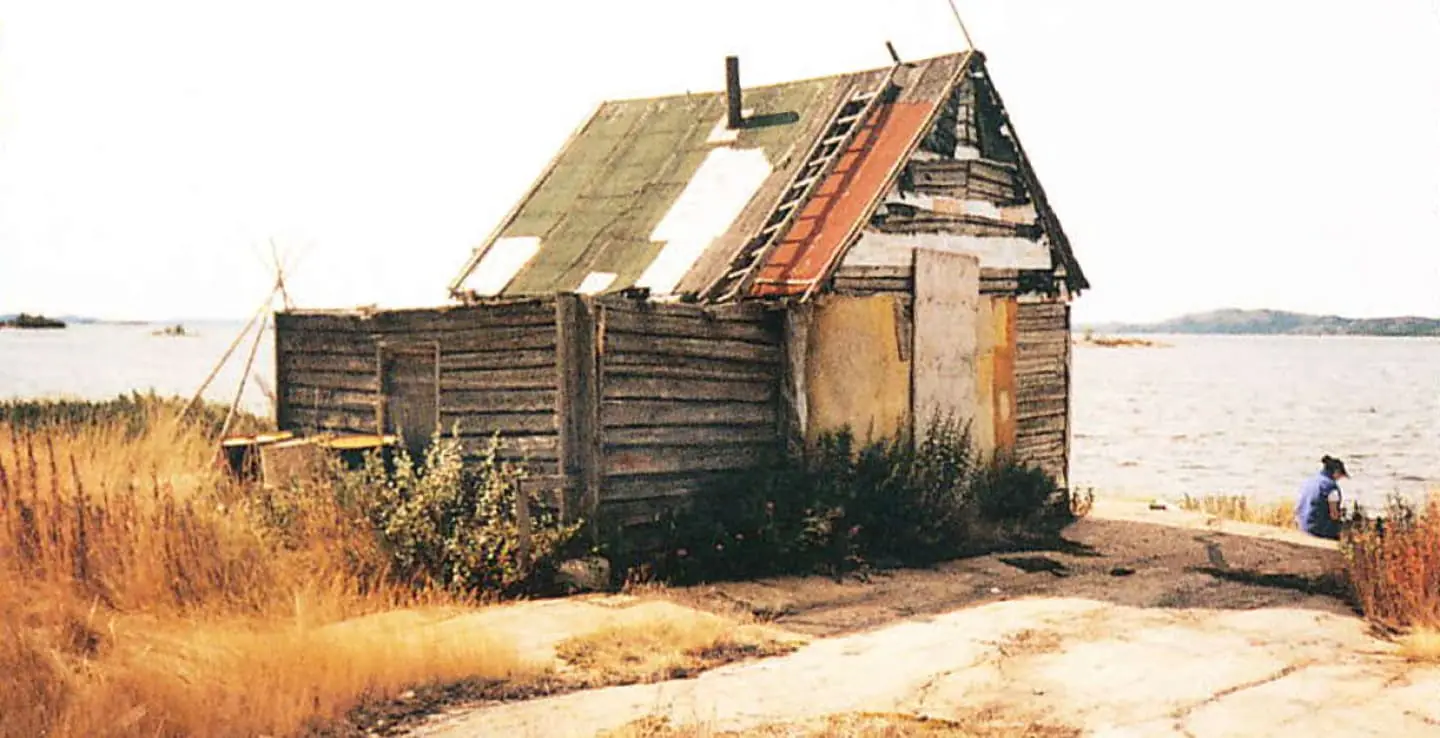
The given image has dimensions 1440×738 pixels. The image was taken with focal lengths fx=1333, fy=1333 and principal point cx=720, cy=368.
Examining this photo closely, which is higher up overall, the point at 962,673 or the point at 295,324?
the point at 295,324

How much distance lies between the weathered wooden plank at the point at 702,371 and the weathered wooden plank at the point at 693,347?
0.09 metres

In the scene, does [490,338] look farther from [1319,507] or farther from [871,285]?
[1319,507]

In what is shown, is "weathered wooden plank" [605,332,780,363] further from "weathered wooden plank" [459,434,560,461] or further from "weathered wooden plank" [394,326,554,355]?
"weathered wooden plank" [459,434,560,461]

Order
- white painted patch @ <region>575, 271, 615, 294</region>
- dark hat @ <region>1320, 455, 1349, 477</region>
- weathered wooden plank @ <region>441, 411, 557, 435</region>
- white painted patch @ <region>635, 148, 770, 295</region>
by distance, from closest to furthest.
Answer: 1. weathered wooden plank @ <region>441, 411, 557, 435</region>
2. white painted patch @ <region>635, 148, 770, 295</region>
3. white painted patch @ <region>575, 271, 615, 294</region>
4. dark hat @ <region>1320, 455, 1349, 477</region>

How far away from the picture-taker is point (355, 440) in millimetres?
14438

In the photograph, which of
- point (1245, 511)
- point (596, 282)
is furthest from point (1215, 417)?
point (596, 282)

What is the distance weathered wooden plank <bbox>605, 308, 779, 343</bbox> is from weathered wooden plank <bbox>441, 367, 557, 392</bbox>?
2.68 ft

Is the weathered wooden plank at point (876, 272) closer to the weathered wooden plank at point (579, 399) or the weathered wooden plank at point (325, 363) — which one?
the weathered wooden plank at point (579, 399)

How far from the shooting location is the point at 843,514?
41.7ft

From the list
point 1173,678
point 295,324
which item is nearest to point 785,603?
point 1173,678

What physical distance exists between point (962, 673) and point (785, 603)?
2.54 m

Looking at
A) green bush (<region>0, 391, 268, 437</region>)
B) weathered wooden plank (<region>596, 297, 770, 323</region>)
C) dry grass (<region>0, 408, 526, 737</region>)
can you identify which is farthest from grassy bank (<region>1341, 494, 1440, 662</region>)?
green bush (<region>0, 391, 268, 437</region>)

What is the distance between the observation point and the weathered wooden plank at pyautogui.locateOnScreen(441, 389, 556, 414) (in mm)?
12594

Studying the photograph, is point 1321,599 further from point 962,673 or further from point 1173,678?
point 962,673
